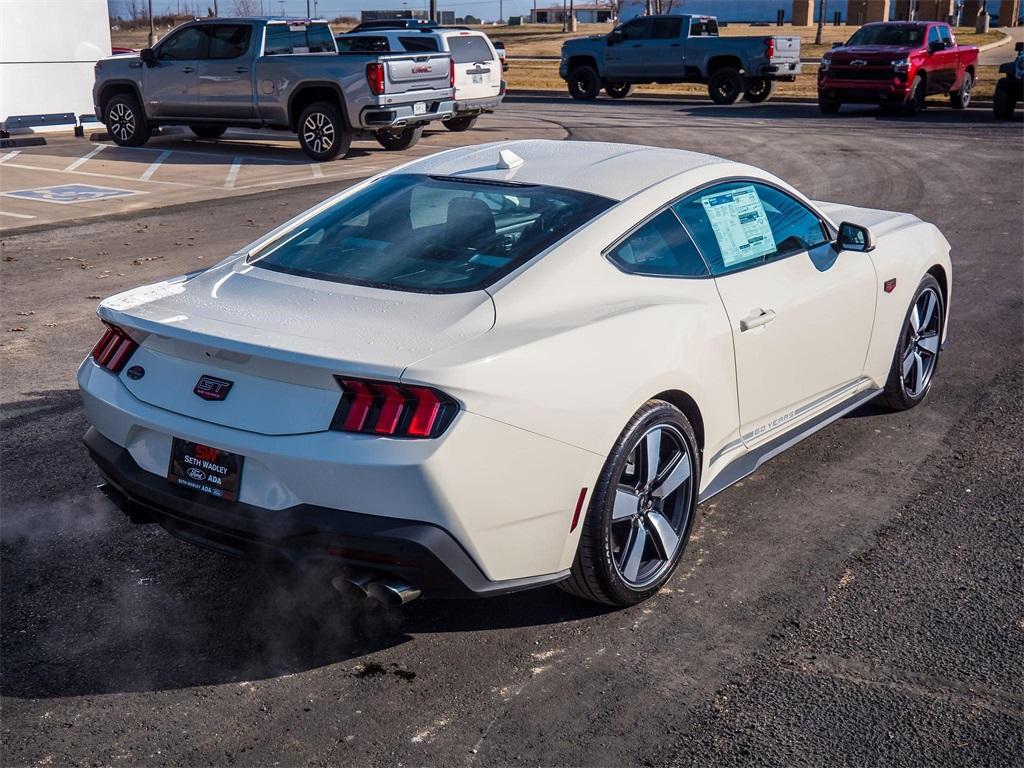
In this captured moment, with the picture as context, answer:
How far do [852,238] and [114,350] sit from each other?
3261 millimetres

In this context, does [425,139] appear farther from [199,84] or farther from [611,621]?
[611,621]

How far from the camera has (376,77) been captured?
661 inches

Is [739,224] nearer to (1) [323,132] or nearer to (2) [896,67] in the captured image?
(1) [323,132]

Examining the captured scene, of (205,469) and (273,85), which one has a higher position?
(273,85)

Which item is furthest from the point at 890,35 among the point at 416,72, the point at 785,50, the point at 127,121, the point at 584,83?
the point at 127,121

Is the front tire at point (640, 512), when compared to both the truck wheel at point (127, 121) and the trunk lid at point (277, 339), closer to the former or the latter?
the trunk lid at point (277, 339)

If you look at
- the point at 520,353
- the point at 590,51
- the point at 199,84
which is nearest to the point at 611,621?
the point at 520,353

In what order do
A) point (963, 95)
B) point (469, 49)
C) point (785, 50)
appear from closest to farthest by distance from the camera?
point (469, 49) → point (963, 95) → point (785, 50)

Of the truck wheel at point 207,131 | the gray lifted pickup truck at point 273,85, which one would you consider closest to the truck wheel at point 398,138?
the gray lifted pickup truck at point 273,85

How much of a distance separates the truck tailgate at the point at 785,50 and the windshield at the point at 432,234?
2572 cm

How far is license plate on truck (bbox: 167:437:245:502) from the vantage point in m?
3.62

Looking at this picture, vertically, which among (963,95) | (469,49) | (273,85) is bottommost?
(963,95)

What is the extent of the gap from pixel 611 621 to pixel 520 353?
1098mm

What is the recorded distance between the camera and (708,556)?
4.66m
